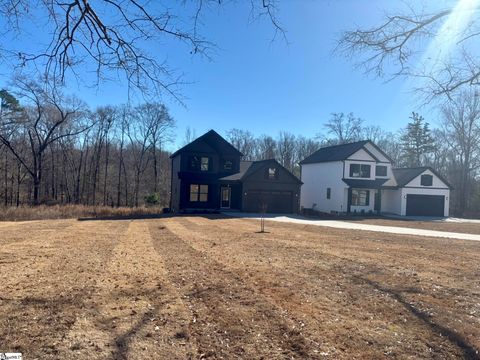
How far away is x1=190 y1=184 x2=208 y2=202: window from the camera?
99.6 ft

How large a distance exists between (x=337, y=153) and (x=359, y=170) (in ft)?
8.66

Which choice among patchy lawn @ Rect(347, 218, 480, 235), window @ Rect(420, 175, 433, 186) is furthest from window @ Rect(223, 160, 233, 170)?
window @ Rect(420, 175, 433, 186)

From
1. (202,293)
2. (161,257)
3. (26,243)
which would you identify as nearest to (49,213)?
(26,243)

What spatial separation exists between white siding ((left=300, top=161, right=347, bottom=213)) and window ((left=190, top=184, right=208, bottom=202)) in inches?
443

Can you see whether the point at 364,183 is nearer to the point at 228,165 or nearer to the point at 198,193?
the point at 228,165

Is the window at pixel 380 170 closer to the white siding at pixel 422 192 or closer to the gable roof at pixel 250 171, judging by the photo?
the white siding at pixel 422 192

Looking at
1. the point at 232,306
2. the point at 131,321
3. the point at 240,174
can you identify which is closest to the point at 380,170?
the point at 240,174

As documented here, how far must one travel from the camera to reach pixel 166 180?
48.0 m

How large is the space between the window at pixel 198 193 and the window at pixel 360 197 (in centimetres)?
1282

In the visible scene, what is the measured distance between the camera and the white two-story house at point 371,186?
106 ft

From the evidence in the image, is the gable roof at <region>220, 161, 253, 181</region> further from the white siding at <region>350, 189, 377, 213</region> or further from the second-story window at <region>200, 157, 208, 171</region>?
the white siding at <region>350, 189, 377, 213</region>

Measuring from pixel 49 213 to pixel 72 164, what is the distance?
20.2 m

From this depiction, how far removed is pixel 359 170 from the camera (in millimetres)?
32719

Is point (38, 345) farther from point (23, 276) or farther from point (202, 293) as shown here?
point (23, 276)
